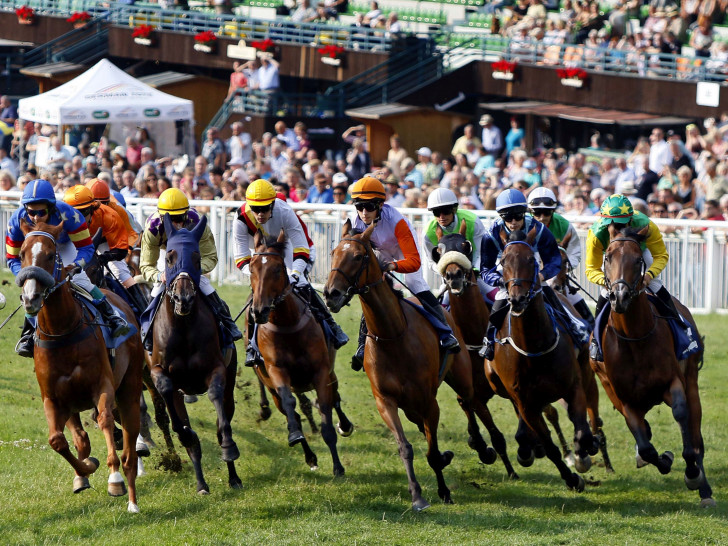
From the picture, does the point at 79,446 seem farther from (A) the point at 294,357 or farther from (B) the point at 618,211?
(B) the point at 618,211

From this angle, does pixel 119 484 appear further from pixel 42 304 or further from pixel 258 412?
pixel 258 412

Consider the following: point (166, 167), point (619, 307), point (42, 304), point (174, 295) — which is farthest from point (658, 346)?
point (166, 167)

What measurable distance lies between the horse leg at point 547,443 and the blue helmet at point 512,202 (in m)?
1.48

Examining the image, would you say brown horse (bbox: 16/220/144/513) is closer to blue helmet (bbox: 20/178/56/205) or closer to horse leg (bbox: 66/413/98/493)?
horse leg (bbox: 66/413/98/493)

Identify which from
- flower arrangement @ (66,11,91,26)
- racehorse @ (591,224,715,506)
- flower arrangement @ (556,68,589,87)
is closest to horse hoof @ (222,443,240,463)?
racehorse @ (591,224,715,506)

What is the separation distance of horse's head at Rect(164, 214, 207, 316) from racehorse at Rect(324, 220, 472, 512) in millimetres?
1151

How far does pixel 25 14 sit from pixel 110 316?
23.8 meters

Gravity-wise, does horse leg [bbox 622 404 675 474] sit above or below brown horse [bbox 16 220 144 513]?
below

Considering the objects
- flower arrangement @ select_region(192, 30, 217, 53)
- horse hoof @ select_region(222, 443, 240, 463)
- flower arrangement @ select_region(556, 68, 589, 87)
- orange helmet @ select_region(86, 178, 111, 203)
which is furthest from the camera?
flower arrangement @ select_region(192, 30, 217, 53)

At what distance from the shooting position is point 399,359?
851 cm

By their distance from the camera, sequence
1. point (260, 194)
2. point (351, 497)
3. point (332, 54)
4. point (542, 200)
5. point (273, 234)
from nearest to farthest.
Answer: point (351, 497), point (260, 194), point (273, 234), point (542, 200), point (332, 54)

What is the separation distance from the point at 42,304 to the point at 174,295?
1.11 meters

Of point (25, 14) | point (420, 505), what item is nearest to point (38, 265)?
point (420, 505)

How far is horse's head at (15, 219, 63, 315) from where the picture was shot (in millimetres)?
7398
